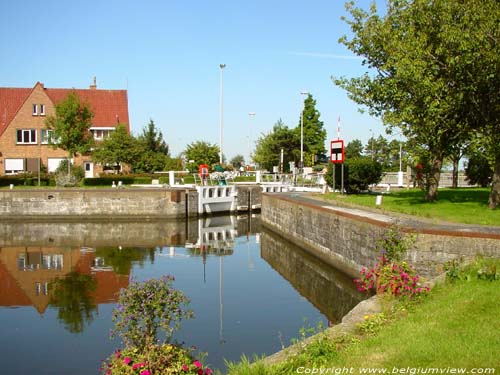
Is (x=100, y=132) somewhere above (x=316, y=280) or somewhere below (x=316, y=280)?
above

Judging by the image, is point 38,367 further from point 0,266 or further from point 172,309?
point 0,266

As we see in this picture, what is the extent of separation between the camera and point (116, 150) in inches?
1941

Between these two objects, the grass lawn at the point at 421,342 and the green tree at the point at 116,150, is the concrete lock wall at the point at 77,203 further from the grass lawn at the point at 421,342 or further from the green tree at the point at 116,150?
the grass lawn at the point at 421,342

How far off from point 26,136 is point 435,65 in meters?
42.6

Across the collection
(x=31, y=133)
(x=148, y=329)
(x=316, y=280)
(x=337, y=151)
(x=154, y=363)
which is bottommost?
(x=316, y=280)

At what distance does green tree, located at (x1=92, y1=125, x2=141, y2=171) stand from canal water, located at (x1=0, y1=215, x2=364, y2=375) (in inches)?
831

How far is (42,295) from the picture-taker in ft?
48.8

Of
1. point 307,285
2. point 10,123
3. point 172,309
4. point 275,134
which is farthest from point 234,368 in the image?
point 275,134

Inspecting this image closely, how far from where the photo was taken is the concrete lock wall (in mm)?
34188

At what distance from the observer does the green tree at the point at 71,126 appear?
143ft

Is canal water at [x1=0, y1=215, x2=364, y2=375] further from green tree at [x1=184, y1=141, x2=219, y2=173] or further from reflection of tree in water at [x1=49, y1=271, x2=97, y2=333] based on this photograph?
green tree at [x1=184, y1=141, x2=219, y2=173]

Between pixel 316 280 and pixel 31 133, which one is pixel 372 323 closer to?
pixel 316 280

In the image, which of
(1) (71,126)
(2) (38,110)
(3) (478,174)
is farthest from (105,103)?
(3) (478,174)

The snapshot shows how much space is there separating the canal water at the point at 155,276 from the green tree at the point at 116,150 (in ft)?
69.3
